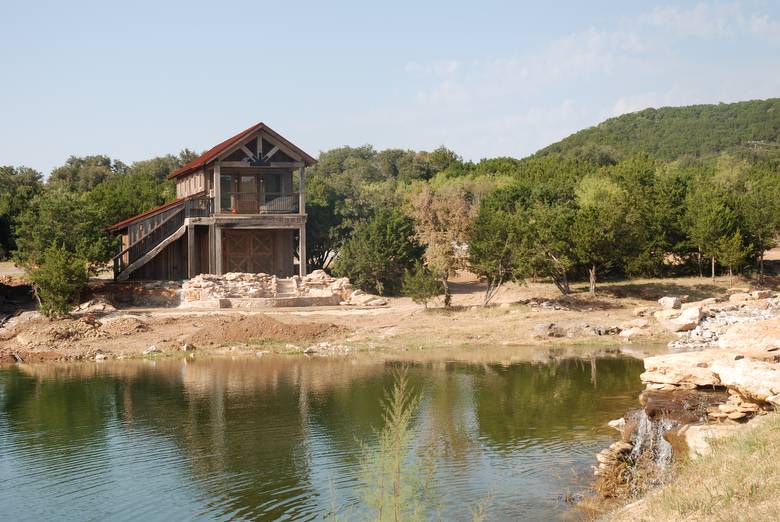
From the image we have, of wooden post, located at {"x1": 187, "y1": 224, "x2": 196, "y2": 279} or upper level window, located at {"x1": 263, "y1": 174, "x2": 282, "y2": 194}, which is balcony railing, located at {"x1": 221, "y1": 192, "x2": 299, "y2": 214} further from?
wooden post, located at {"x1": 187, "y1": 224, "x2": 196, "y2": 279}

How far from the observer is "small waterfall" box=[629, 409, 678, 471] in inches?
704

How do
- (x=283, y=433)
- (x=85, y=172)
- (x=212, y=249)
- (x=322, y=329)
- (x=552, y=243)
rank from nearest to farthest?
(x=283, y=433), (x=322, y=329), (x=552, y=243), (x=212, y=249), (x=85, y=172)

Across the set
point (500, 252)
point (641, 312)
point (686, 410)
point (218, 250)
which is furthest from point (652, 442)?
point (218, 250)

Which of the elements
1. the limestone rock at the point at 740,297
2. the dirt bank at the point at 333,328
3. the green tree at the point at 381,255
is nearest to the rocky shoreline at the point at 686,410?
the dirt bank at the point at 333,328

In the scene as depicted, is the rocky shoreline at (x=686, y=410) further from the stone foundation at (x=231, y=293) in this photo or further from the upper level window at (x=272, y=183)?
the upper level window at (x=272, y=183)

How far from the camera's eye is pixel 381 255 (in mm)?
48031

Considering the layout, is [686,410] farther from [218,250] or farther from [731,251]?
[731,251]

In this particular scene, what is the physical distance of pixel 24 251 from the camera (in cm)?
4416

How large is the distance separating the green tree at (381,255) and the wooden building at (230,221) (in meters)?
2.86

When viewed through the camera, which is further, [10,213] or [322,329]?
[10,213]

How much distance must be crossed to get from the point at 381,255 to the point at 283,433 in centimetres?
2657

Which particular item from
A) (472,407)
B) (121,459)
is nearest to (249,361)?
(472,407)

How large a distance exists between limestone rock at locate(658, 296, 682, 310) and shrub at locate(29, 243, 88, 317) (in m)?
25.9

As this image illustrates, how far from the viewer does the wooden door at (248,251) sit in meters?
48.5
